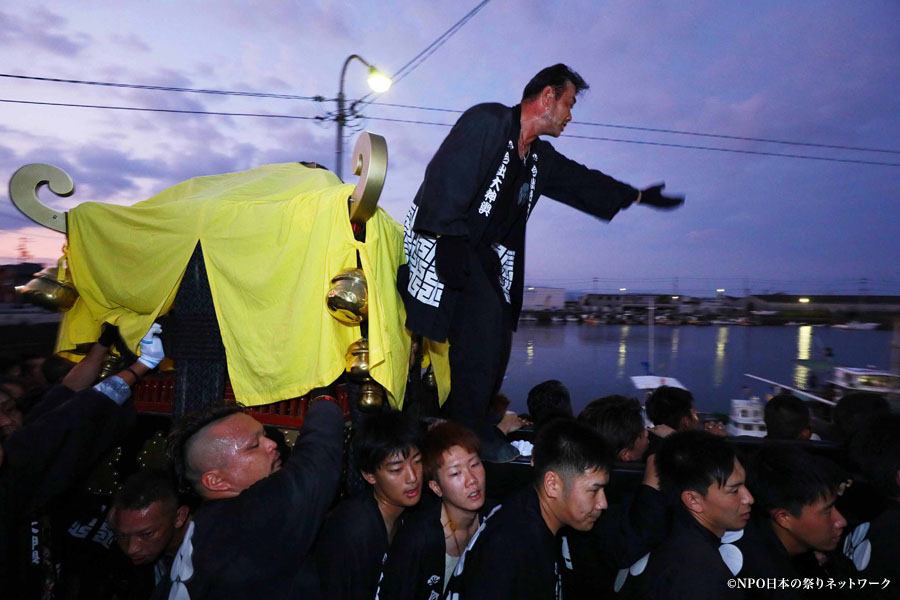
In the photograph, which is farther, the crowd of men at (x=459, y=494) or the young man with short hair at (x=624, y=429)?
the young man with short hair at (x=624, y=429)

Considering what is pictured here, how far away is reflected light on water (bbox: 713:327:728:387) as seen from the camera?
37.8 feet

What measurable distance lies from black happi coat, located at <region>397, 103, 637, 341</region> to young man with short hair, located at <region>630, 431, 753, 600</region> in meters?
0.96

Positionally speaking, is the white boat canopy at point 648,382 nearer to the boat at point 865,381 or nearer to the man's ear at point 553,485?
the boat at point 865,381

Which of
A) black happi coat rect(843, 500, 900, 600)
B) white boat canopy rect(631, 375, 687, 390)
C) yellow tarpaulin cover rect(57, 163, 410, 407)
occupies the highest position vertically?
yellow tarpaulin cover rect(57, 163, 410, 407)

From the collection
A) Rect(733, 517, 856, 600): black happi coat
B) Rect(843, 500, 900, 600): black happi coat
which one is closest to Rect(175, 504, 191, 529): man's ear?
Rect(733, 517, 856, 600): black happi coat

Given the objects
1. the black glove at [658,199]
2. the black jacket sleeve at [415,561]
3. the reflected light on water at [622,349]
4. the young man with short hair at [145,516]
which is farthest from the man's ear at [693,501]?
the reflected light on water at [622,349]

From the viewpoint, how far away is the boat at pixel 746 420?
5.84m

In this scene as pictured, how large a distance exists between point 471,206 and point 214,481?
1395 millimetres

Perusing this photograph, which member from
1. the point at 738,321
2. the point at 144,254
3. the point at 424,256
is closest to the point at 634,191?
the point at 424,256

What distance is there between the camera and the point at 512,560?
1.45m

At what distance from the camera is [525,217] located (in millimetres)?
2232

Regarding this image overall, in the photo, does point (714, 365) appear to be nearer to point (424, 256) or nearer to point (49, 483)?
point (424, 256)

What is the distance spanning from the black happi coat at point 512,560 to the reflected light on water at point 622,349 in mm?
9168

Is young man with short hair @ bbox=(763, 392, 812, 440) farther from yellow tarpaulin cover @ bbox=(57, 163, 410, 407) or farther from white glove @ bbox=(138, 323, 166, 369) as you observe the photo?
white glove @ bbox=(138, 323, 166, 369)
